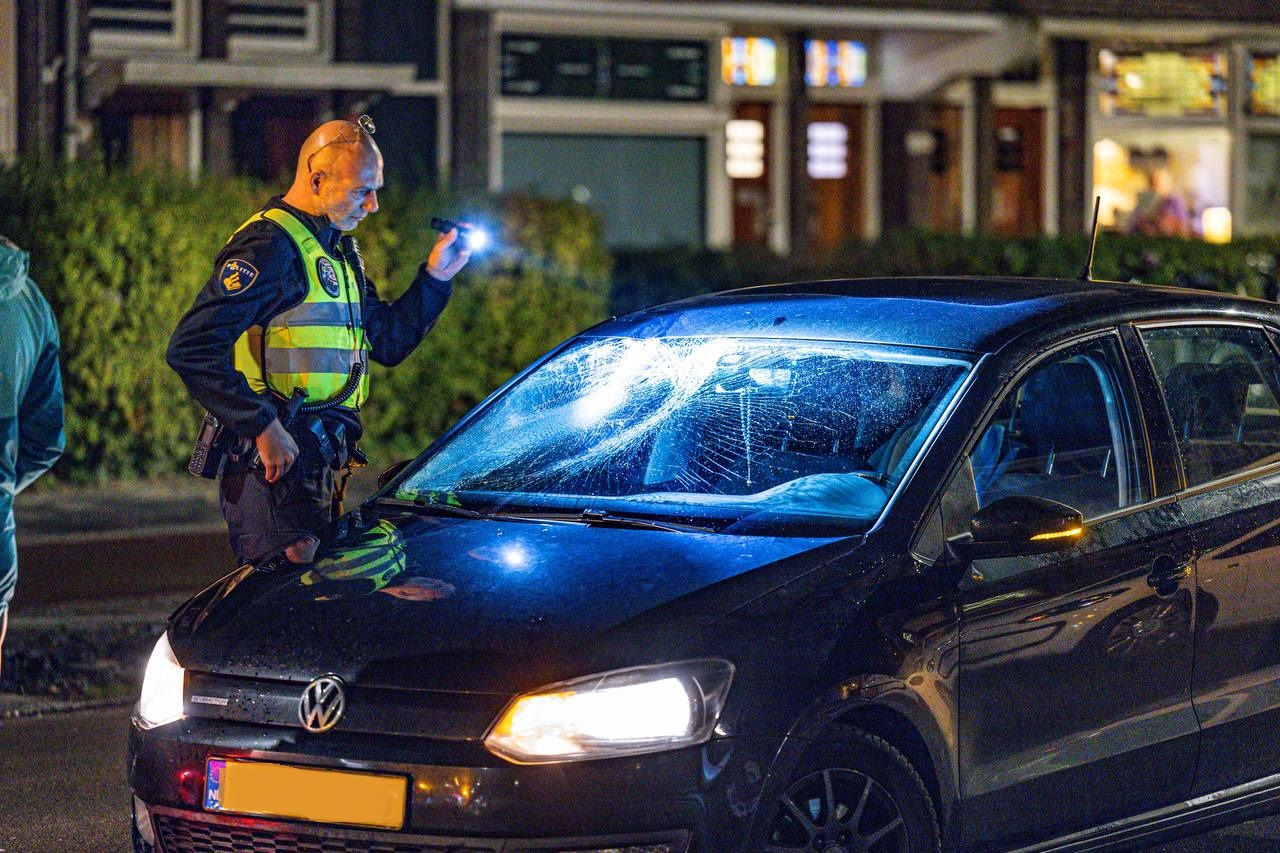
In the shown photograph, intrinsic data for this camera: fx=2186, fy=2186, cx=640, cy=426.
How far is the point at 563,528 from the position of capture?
4887 mm

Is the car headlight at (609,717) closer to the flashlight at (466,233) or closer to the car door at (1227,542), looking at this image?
the car door at (1227,542)

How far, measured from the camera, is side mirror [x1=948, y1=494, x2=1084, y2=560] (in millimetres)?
4734

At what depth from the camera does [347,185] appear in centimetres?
604

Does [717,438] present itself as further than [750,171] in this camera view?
No

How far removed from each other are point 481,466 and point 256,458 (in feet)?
2.31

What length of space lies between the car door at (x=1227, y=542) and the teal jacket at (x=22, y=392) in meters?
2.97

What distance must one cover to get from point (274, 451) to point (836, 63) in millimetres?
18983

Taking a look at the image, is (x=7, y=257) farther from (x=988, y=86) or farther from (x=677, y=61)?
(x=988, y=86)

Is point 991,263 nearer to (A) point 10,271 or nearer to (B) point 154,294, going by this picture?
(B) point 154,294

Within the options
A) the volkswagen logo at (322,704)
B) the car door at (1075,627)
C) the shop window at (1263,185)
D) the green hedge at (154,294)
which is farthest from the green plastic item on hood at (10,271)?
the shop window at (1263,185)

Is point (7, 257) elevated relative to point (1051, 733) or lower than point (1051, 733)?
elevated

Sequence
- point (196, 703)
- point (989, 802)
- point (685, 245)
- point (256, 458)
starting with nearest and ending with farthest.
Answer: point (196, 703) → point (989, 802) → point (256, 458) → point (685, 245)

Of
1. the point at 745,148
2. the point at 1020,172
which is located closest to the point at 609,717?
the point at 745,148

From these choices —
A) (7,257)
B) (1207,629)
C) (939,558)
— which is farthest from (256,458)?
(1207,629)
